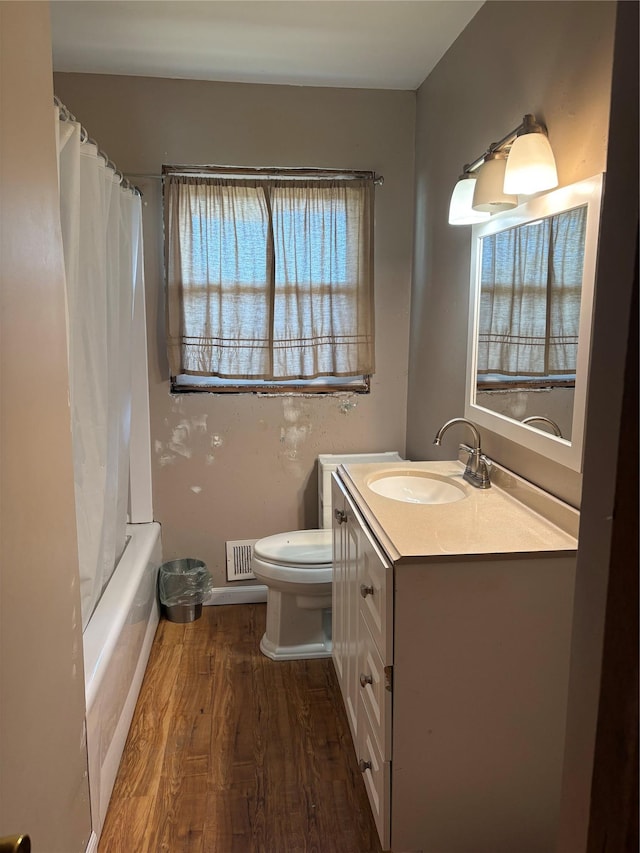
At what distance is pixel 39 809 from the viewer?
115 cm

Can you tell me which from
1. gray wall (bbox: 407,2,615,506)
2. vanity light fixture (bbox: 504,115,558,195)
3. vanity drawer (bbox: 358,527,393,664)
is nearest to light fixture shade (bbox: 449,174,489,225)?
gray wall (bbox: 407,2,615,506)

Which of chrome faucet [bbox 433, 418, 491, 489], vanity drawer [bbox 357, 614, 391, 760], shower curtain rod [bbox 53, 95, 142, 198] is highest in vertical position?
shower curtain rod [bbox 53, 95, 142, 198]

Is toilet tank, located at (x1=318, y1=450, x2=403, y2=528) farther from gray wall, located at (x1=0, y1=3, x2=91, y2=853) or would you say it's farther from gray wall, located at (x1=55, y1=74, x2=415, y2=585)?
gray wall, located at (x1=0, y1=3, x2=91, y2=853)

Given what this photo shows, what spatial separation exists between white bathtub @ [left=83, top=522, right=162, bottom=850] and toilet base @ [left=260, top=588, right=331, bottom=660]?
53 cm

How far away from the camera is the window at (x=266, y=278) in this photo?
289cm

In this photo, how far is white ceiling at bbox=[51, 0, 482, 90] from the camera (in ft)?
7.22

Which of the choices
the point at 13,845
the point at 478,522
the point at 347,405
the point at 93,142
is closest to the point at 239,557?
the point at 347,405

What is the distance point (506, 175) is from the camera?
175 cm

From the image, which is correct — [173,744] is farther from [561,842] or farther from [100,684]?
[561,842]

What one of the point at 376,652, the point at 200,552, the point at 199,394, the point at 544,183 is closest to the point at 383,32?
the point at 544,183

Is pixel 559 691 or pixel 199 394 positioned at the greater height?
pixel 199 394

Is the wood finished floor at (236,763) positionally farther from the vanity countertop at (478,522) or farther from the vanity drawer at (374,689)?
the vanity countertop at (478,522)

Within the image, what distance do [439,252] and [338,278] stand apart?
529 mm

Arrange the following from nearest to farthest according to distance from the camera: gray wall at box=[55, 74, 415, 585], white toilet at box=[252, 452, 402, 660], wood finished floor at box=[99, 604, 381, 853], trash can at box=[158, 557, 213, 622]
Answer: wood finished floor at box=[99, 604, 381, 853] → white toilet at box=[252, 452, 402, 660] → gray wall at box=[55, 74, 415, 585] → trash can at box=[158, 557, 213, 622]
